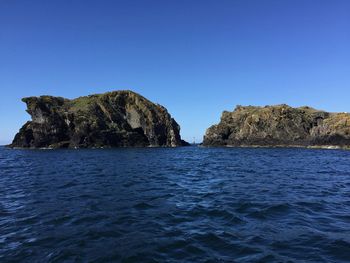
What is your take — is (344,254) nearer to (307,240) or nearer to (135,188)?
(307,240)

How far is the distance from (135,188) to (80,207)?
694cm

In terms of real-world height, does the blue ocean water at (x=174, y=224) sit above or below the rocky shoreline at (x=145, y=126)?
below

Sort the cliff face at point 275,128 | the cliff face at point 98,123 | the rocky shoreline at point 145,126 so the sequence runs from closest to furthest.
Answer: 1. the cliff face at point 275,128
2. the rocky shoreline at point 145,126
3. the cliff face at point 98,123

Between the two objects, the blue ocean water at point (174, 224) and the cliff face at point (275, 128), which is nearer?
the blue ocean water at point (174, 224)

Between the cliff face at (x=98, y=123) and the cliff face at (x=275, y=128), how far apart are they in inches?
1113

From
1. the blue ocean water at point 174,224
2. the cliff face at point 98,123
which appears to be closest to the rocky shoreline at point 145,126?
the cliff face at point 98,123

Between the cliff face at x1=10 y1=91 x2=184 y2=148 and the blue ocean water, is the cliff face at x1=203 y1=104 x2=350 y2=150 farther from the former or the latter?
the blue ocean water

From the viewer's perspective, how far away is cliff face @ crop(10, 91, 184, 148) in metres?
137

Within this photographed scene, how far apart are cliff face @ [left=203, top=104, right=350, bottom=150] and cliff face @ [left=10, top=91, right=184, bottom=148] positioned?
28280 millimetres

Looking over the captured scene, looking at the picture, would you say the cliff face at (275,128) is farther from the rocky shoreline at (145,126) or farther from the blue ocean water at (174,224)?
the blue ocean water at (174,224)

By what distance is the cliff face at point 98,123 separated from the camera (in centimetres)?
13675

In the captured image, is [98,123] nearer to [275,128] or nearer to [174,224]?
[275,128]

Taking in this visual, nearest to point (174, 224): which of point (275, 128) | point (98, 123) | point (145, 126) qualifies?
point (98, 123)

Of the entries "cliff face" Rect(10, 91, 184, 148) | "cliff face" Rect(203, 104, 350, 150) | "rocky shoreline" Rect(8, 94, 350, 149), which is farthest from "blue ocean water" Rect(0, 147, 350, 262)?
"cliff face" Rect(203, 104, 350, 150)
